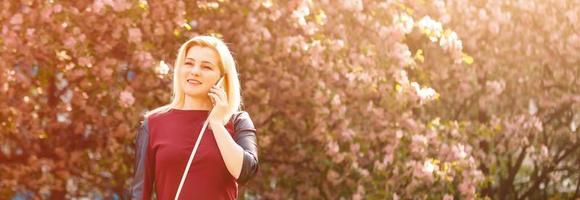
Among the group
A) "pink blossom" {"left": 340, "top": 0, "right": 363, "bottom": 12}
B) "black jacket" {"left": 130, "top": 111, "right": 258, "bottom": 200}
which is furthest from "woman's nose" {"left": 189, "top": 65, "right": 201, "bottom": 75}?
"pink blossom" {"left": 340, "top": 0, "right": 363, "bottom": 12}

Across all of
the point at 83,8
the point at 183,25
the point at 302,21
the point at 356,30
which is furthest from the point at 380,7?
the point at 83,8

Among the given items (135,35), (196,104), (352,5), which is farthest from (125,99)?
(196,104)

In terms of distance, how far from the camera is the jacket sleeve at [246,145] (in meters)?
4.80

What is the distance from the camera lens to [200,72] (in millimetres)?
4988

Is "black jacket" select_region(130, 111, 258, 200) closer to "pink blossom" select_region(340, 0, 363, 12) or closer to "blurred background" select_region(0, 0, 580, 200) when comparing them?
"blurred background" select_region(0, 0, 580, 200)

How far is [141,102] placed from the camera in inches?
446

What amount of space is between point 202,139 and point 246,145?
191 millimetres

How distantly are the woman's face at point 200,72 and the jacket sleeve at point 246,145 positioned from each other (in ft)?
0.62

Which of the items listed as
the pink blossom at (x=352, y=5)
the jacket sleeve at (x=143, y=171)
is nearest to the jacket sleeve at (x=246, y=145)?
the jacket sleeve at (x=143, y=171)

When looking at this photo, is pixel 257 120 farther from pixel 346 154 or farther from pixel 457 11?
pixel 457 11

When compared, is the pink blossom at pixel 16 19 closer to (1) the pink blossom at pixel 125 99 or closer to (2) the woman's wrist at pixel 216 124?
(1) the pink blossom at pixel 125 99

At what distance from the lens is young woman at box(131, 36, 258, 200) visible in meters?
4.82

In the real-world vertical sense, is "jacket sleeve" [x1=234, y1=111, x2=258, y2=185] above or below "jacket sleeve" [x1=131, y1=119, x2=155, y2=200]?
above

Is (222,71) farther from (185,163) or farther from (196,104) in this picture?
(185,163)
